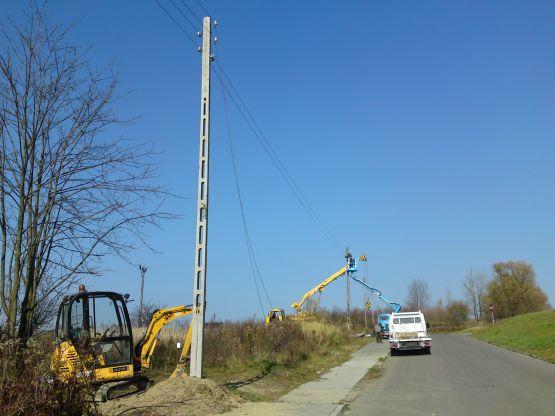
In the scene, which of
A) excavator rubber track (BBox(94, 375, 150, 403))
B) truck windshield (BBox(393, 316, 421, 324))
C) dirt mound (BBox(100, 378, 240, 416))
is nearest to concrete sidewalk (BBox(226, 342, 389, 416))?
dirt mound (BBox(100, 378, 240, 416))

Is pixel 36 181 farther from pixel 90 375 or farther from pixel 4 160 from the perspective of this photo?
pixel 90 375

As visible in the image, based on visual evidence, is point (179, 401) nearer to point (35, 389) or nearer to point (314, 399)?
point (314, 399)

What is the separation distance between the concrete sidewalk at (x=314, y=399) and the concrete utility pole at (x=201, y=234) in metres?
1.71

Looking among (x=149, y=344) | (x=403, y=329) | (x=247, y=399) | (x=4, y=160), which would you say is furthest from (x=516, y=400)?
(x=403, y=329)

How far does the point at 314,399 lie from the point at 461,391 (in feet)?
13.6

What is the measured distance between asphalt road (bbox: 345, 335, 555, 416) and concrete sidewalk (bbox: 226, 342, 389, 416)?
22.3 inches

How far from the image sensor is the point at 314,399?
13.3 metres

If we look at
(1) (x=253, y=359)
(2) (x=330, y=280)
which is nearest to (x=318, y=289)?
(2) (x=330, y=280)

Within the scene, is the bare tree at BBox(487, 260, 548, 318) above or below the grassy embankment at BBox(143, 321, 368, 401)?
above

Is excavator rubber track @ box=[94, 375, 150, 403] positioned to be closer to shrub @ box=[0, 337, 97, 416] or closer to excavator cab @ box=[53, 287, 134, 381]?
excavator cab @ box=[53, 287, 134, 381]

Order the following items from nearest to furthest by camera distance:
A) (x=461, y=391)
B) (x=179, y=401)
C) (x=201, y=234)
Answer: (x=179, y=401)
(x=201, y=234)
(x=461, y=391)

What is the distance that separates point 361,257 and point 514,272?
146ft

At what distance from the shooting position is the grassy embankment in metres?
15.7

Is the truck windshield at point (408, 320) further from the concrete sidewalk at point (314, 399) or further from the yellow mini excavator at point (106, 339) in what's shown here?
the yellow mini excavator at point (106, 339)
